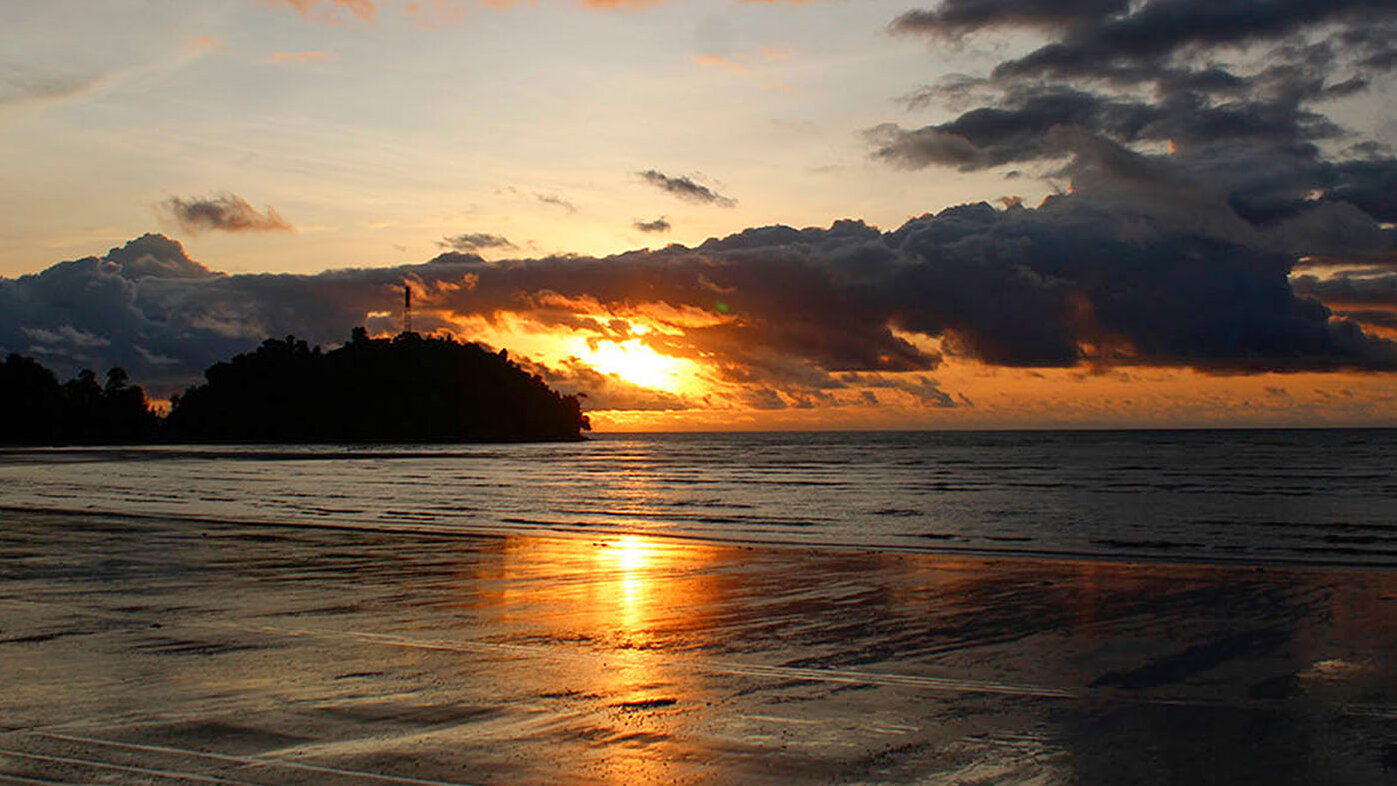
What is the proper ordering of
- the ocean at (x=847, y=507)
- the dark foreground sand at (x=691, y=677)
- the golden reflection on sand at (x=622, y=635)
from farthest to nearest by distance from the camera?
the ocean at (x=847, y=507) < the golden reflection on sand at (x=622, y=635) < the dark foreground sand at (x=691, y=677)

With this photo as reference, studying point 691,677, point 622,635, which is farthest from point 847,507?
point 691,677

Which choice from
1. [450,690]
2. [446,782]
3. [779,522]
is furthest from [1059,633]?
[779,522]

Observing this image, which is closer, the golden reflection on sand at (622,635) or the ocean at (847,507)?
the golden reflection on sand at (622,635)

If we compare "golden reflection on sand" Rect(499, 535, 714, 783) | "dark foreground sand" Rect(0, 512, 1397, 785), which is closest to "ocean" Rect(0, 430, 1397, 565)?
"golden reflection on sand" Rect(499, 535, 714, 783)

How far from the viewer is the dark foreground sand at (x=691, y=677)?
25.0 ft

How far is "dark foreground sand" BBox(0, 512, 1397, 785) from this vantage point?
299 inches

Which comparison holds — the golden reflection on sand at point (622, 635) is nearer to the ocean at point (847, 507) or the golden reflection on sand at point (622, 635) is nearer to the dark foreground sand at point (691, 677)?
the dark foreground sand at point (691, 677)

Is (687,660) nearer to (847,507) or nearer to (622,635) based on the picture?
(622,635)

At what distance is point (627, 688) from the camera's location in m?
10.1

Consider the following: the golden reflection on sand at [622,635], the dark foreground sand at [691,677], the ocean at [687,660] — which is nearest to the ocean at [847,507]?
the ocean at [687,660]

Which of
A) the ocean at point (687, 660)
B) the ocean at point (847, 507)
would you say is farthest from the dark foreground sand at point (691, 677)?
the ocean at point (847, 507)

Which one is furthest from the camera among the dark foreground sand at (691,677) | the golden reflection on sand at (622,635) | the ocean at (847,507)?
the ocean at (847,507)

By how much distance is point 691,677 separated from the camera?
10625 millimetres

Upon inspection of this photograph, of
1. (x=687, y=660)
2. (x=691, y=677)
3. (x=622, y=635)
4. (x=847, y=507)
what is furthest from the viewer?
Answer: (x=847, y=507)
